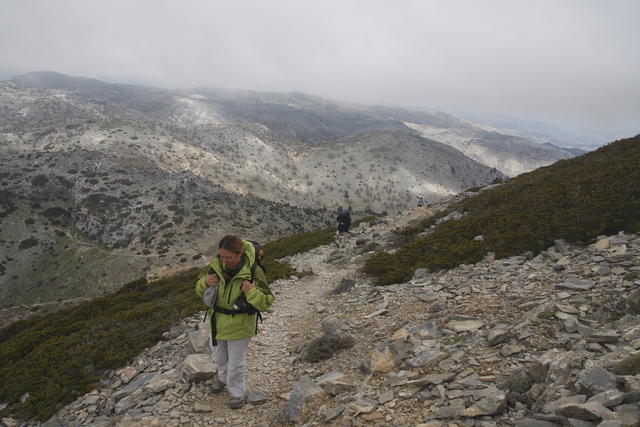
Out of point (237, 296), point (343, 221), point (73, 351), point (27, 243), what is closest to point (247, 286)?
point (237, 296)

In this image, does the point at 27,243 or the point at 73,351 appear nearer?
the point at 73,351

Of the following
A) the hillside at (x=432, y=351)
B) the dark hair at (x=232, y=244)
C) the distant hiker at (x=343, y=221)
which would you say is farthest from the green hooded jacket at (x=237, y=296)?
the distant hiker at (x=343, y=221)

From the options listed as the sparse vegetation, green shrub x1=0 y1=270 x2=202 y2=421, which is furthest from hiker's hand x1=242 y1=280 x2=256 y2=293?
the sparse vegetation

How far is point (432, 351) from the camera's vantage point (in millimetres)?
6836

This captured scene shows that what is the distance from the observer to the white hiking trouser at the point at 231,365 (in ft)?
21.3

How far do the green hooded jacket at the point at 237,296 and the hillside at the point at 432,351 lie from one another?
5.90ft

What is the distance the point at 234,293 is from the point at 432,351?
13.6 ft

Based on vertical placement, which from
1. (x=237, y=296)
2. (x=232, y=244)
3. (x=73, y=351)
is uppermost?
(x=232, y=244)

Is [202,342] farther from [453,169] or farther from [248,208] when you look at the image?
[453,169]

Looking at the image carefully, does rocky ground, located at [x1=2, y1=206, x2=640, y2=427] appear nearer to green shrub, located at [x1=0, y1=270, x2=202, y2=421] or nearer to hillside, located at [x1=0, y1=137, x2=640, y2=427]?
hillside, located at [x1=0, y1=137, x2=640, y2=427]

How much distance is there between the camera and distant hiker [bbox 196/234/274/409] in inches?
224

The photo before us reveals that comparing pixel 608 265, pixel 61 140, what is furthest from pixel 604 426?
pixel 61 140

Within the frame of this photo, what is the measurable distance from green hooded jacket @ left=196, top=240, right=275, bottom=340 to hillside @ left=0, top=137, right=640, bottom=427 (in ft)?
5.90

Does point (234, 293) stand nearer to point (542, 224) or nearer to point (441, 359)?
point (441, 359)
